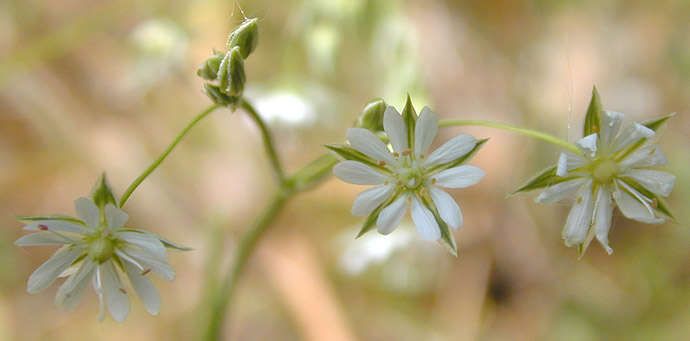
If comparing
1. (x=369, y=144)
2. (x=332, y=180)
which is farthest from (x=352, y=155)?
(x=332, y=180)

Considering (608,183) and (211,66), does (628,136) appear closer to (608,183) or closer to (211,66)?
(608,183)

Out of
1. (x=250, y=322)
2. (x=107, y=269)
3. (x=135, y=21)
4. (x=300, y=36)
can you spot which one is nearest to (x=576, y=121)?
(x=300, y=36)

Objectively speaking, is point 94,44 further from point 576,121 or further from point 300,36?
point 576,121

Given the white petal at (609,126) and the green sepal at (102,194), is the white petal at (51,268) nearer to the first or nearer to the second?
the green sepal at (102,194)

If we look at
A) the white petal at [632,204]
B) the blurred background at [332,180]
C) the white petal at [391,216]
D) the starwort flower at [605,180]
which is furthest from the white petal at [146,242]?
the blurred background at [332,180]

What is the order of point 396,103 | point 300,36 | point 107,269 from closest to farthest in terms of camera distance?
point 107,269 < point 396,103 < point 300,36
